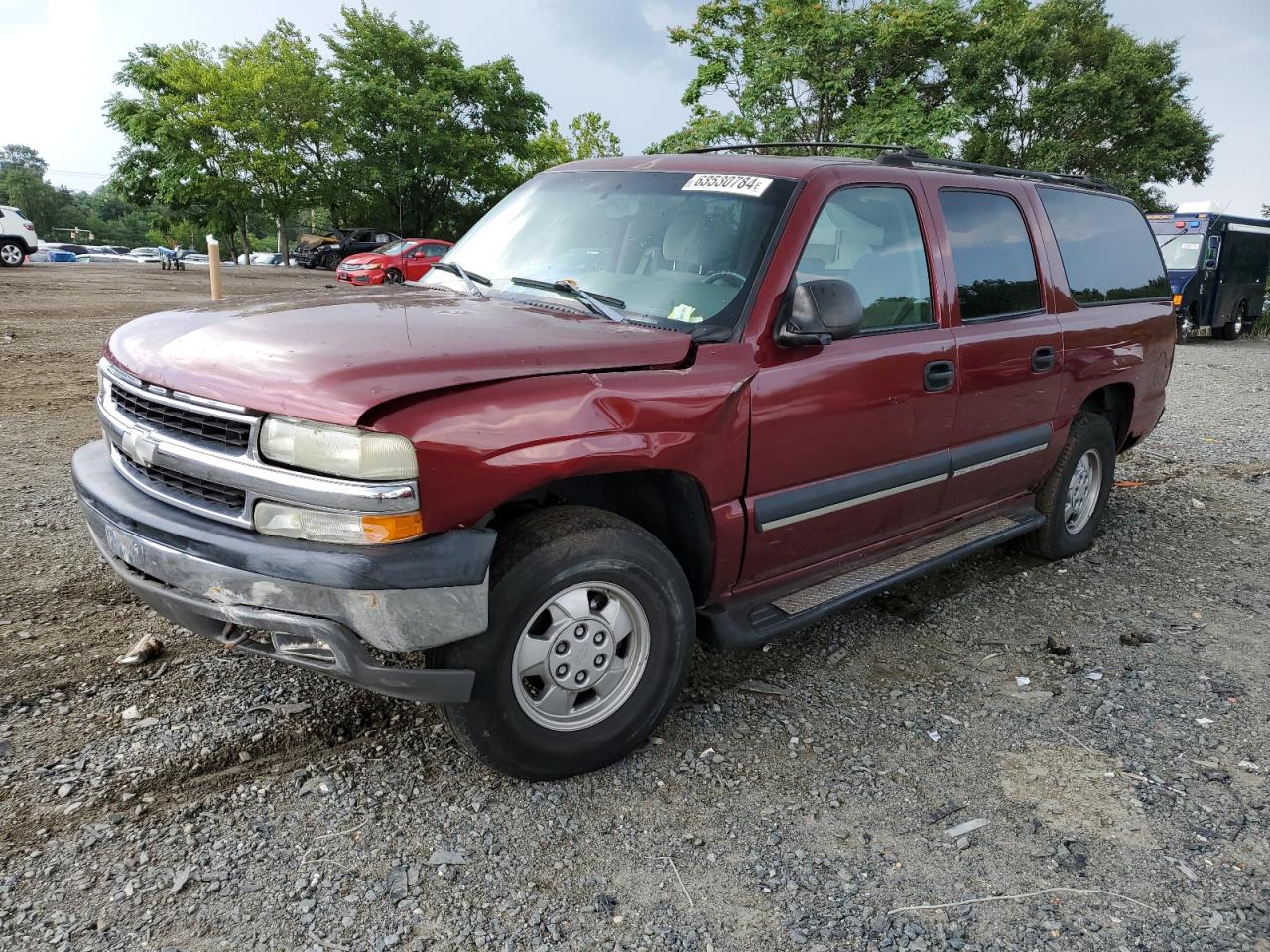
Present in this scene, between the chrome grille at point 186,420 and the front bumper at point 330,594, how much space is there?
0.75 ft

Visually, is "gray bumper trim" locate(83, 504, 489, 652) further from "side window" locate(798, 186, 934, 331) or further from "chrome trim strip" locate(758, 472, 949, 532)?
"side window" locate(798, 186, 934, 331)

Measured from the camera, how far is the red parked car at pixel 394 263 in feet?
79.4

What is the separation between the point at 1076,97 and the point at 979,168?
27445mm

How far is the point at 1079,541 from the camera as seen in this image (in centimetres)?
518

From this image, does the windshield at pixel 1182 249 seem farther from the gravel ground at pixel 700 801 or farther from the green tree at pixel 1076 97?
the gravel ground at pixel 700 801

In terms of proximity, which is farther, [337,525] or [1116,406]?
[1116,406]

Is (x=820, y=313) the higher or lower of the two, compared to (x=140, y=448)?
higher

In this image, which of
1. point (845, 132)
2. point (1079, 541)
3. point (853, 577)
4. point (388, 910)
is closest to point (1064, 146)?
point (845, 132)

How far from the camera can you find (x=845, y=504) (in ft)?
11.3

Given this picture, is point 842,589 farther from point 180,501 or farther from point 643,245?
point 180,501

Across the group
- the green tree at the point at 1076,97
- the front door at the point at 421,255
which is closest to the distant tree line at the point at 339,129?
the front door at the point at 421,255

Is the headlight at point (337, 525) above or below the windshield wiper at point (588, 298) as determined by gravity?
below

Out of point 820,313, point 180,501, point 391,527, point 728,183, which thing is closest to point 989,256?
point 728,183

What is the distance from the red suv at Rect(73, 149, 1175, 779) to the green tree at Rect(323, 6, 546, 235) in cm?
3569
